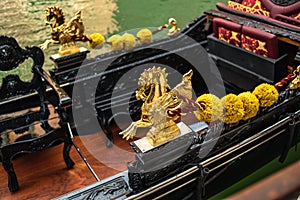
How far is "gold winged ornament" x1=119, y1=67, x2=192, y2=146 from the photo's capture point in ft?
5.45

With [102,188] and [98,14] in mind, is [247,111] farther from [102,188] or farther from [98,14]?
[98,14]

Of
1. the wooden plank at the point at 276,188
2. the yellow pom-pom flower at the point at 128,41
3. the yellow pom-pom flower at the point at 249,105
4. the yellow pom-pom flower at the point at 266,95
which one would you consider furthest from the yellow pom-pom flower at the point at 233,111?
the wooden plank at the point at 276,188

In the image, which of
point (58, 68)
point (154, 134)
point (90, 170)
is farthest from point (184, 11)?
point (154, 134)

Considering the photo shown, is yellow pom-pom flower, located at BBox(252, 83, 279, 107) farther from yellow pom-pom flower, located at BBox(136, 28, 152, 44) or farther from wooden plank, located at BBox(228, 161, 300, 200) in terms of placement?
wooden plank, located at BBox(228, 161, 300, 200)

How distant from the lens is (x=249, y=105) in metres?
1.86

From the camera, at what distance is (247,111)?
6.12 ft

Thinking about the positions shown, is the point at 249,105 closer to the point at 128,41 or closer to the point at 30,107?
the point at 128,41

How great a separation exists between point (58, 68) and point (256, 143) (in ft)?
4.50

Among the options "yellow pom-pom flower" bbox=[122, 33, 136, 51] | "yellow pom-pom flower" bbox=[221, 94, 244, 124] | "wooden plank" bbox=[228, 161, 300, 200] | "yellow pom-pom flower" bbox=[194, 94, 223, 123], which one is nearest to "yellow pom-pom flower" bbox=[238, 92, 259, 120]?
"yellow pom-pom flower" bbox=[221, 94, 244, 124]

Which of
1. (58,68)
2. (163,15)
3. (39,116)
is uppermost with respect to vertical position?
(58,68)

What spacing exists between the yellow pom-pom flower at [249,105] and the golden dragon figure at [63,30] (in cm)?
126

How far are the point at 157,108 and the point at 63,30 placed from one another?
3.91 feet

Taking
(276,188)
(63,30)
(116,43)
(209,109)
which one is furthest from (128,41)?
(276,188)

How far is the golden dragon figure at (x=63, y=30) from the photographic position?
255 cm
